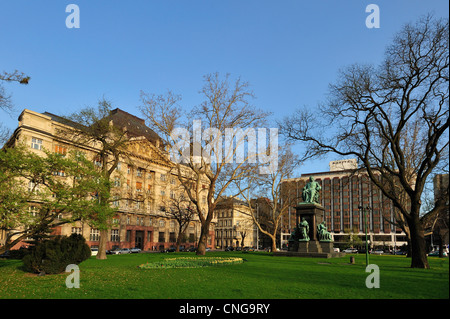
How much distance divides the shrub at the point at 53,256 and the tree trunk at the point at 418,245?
61.6 feet

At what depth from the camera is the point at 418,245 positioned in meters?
20.7

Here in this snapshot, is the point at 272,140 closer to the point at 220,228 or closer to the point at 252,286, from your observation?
the point at 252,286

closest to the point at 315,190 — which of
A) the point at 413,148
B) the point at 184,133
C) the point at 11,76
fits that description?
the point at 413,148

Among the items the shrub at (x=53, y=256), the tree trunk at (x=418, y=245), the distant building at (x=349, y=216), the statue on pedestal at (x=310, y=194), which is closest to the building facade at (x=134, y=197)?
the statue on pedestal at (x=310, y=194)

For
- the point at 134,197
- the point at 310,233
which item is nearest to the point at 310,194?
the point at 310,233

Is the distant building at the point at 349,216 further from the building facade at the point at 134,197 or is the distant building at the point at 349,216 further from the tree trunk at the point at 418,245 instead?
the tree trunk at the point at 418,245

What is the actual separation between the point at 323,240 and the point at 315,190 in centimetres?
499

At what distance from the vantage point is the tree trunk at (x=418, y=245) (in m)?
20.5

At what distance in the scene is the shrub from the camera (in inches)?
667

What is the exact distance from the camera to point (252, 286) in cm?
1200

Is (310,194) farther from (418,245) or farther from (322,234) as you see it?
(418,245)

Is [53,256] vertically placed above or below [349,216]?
above

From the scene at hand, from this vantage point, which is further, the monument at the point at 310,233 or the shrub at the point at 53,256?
the monument at the point at 310,233

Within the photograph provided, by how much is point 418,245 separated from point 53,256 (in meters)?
20.0
